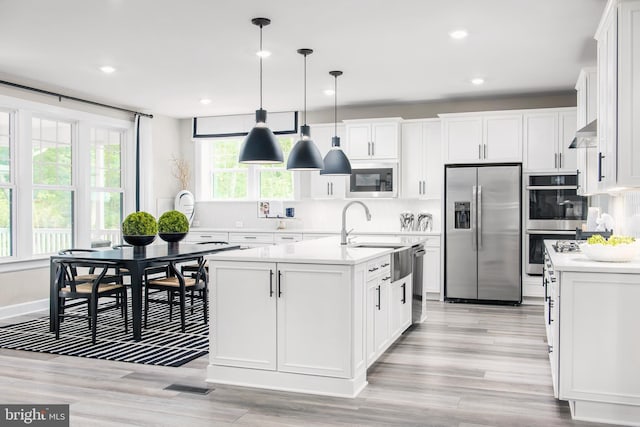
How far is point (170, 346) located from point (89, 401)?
1.37 m

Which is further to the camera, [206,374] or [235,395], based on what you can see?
[206,374]

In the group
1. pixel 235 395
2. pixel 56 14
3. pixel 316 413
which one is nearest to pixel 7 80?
pixel 56 14

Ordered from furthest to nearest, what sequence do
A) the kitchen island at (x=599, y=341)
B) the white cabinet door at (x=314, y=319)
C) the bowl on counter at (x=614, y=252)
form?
1. the white cabinet door at (x=314, y=319)
2. the bowl on counter at (x=614, y=252)
3. the kitchen island at (x=599, y=341)

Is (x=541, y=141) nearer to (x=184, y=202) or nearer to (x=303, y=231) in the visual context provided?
(x=303, y=231)

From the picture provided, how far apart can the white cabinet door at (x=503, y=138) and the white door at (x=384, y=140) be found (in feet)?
3.68

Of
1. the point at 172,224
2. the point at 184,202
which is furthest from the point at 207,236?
the point at 172,224

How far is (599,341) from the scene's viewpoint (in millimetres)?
3191

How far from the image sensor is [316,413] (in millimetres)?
3283

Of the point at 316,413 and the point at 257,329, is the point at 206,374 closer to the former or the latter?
the point at 257,329

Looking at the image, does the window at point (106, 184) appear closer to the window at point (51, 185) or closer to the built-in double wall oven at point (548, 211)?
the window at point (51, 185)

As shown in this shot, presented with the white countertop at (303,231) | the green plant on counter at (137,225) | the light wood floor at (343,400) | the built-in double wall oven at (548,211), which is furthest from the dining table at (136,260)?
the built-in double wall oven at (548,211)

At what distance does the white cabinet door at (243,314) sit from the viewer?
3770mm

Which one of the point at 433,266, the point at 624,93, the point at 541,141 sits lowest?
the point at 433,266

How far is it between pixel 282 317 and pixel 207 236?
191 inches
